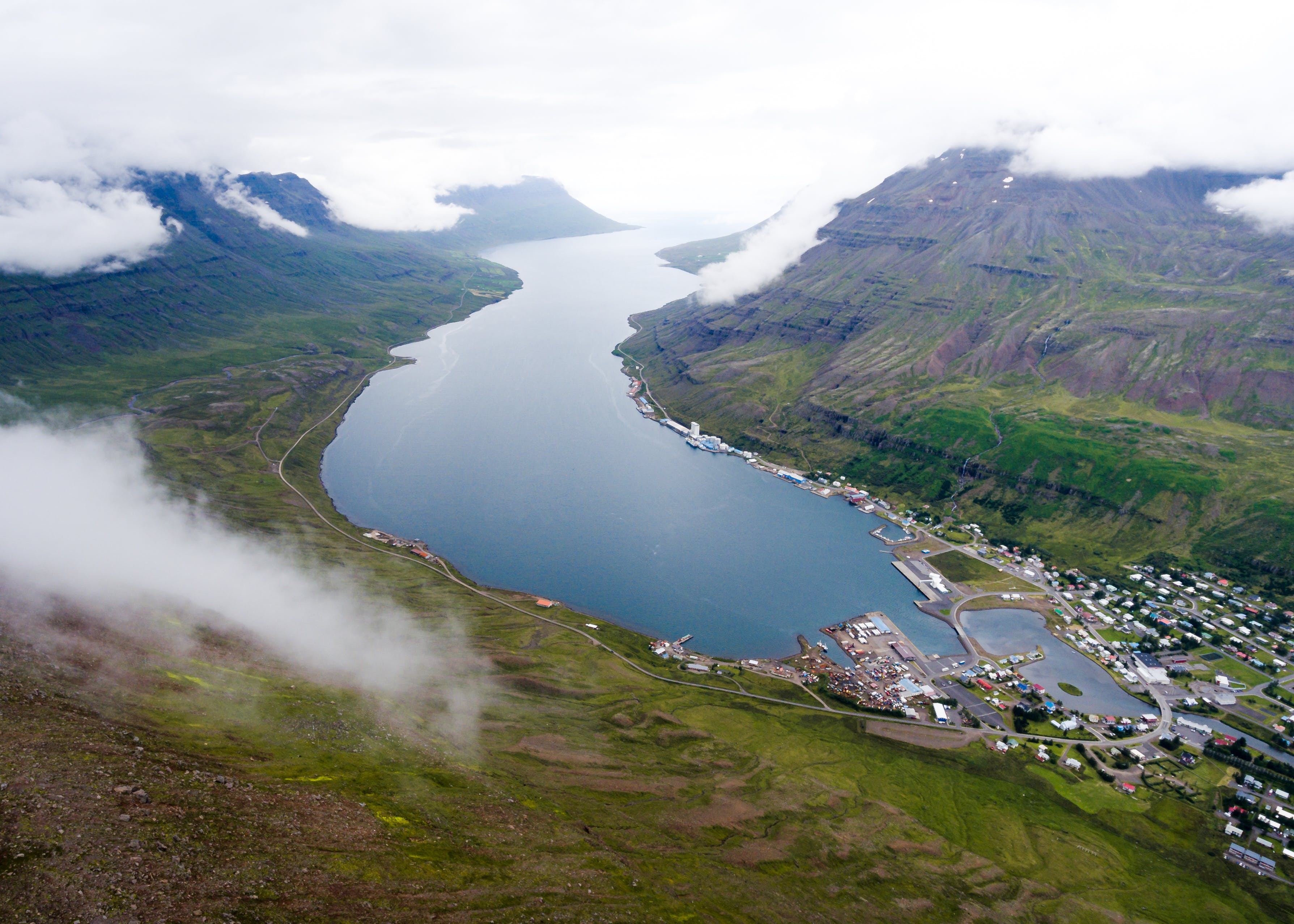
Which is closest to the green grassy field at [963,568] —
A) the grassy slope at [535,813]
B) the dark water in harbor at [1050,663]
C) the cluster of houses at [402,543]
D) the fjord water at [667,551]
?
the dark water in harbor at [1050,663]

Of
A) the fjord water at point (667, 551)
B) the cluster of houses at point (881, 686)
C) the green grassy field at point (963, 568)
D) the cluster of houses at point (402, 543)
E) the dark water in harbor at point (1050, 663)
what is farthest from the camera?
the green grassy field at point (963, 568)

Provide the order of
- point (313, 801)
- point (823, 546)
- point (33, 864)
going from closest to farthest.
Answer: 1. point (33, 864)
2. point (313, 801)
3. point (823, 546)

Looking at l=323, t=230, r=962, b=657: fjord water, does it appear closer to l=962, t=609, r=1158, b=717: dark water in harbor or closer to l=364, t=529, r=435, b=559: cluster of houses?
l=364, t=529, r=435, b=559: cluster of houses

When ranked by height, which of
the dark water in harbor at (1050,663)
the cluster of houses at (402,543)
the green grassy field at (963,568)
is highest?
the green grassy field at (963,568)

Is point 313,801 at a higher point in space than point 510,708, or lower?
higher

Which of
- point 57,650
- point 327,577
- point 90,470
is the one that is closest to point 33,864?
point 57,650

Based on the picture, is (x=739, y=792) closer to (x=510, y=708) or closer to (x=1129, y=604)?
(x=510, y=708)

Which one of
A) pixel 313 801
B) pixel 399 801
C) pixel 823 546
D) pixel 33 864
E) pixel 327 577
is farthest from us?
pixel 823 546

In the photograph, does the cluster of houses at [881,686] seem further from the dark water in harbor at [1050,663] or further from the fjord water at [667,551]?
the dark water in harbor at [1050,663]
